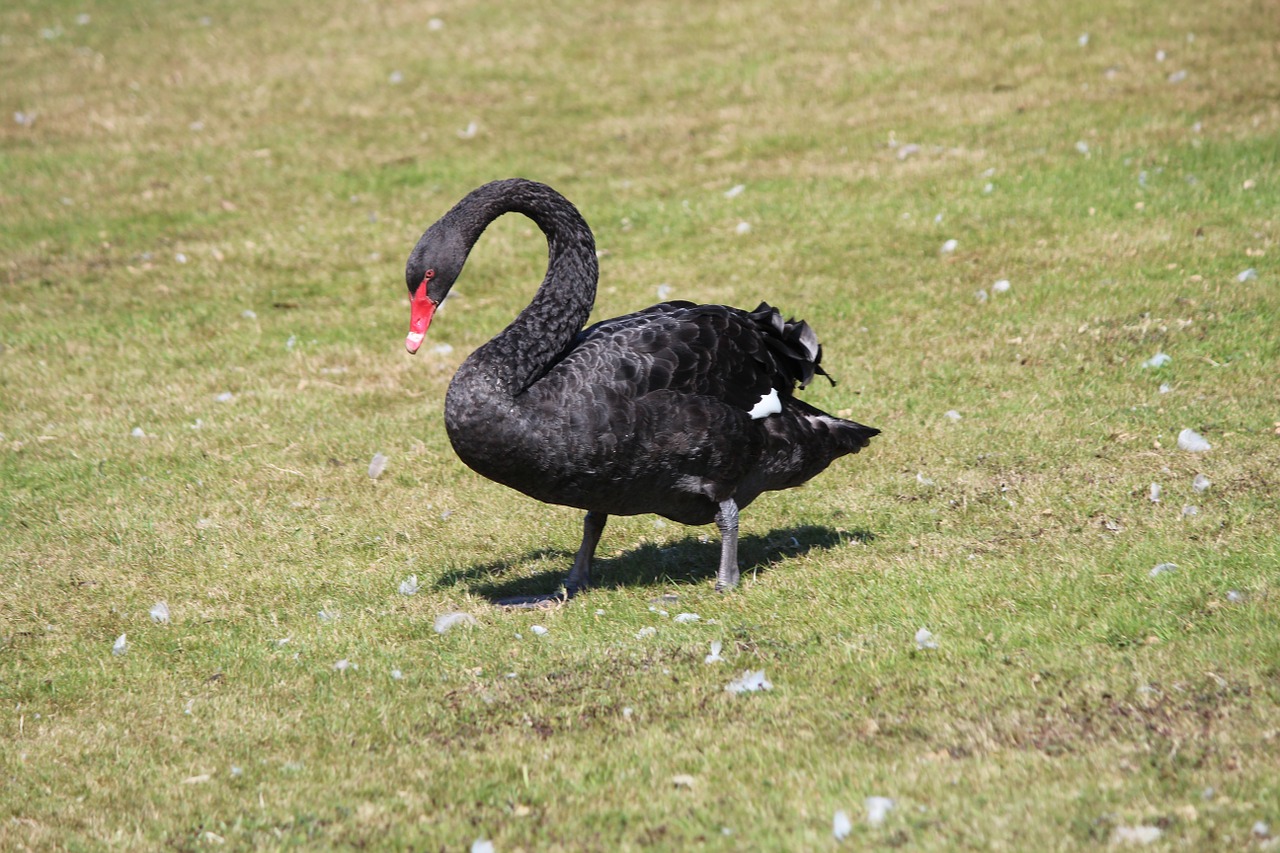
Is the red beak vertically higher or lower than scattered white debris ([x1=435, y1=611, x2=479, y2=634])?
higher

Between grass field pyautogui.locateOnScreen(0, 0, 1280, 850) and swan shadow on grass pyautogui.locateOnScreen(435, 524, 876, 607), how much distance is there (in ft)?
0.14

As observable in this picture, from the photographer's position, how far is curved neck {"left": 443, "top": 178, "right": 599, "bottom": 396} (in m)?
5.64

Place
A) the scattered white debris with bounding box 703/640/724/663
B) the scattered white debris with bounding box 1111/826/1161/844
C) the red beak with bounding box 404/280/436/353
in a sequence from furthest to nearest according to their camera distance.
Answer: the red beak with bounding box 404/280/436/353
the scattered white debris with bounding box 703/640/724/663
the scattered white debris with bounding box 1111/826/1161/844

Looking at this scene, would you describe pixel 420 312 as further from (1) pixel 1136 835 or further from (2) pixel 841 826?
(1) pixel 1136 835

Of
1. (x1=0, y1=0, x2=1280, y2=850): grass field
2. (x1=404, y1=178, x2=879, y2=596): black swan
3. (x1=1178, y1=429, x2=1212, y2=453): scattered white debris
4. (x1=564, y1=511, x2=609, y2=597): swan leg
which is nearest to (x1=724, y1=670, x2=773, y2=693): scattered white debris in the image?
(x1=0, y1=0, x2=1280, y2=850): grass field

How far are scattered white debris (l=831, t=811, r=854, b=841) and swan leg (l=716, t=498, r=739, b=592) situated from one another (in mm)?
2121

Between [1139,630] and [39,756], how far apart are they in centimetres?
437

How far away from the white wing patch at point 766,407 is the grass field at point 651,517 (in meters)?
0.79

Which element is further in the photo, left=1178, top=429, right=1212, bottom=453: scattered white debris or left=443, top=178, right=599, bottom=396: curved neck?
left=1178, top=429, right=1212, bottom=453: scattered white debris

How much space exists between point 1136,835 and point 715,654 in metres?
1.92

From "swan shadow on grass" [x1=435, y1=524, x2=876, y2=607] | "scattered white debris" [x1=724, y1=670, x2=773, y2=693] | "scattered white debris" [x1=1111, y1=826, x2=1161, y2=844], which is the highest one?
"scattered white debris" [x1=1111, y1=826, x2=1161, y2=844]

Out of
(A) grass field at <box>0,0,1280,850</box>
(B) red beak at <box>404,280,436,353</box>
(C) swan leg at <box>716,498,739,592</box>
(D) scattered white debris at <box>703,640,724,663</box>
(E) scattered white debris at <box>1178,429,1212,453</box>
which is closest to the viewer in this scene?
(A) grass field at <box>0,0,1280,850</box>

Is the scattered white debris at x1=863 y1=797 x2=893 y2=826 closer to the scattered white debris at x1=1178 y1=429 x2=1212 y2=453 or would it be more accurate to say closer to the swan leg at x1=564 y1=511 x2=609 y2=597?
the swan leg at x1=564 y1=511 x2=609 y2=597

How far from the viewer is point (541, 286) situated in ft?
19.8
